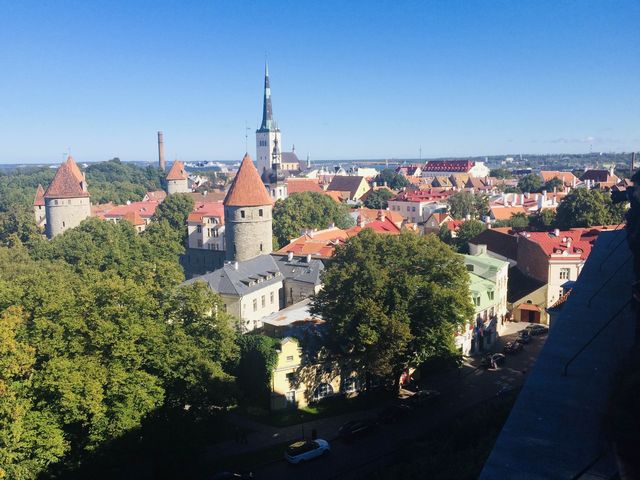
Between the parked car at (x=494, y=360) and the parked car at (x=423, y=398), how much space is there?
5049 millimetres

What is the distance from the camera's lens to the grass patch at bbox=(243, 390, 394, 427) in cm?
2531

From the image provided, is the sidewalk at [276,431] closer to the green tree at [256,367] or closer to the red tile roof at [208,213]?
the green tree at [256,367]

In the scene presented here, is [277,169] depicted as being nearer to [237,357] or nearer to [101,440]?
[237,357]

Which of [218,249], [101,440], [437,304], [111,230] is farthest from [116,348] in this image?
[218,249]

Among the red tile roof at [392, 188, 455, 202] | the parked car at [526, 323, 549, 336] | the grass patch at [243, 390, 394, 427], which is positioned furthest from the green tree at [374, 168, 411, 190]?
the grass patch at [243, 390, 394, 427]

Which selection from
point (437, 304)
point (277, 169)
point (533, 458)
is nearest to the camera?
point (533, 458)

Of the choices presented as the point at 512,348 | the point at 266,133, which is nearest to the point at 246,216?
the point at 512,348

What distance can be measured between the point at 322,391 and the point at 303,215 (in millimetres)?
31663

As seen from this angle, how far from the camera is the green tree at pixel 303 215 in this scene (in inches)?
2183

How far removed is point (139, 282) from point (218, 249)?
29.4 meters

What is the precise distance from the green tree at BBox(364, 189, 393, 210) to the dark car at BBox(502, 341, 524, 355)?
5528 cm

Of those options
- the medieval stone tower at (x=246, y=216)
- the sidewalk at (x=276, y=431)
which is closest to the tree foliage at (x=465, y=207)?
the medieval stone tower at (x=246, y=216)

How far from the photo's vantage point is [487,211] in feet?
232

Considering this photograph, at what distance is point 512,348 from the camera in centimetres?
3206
